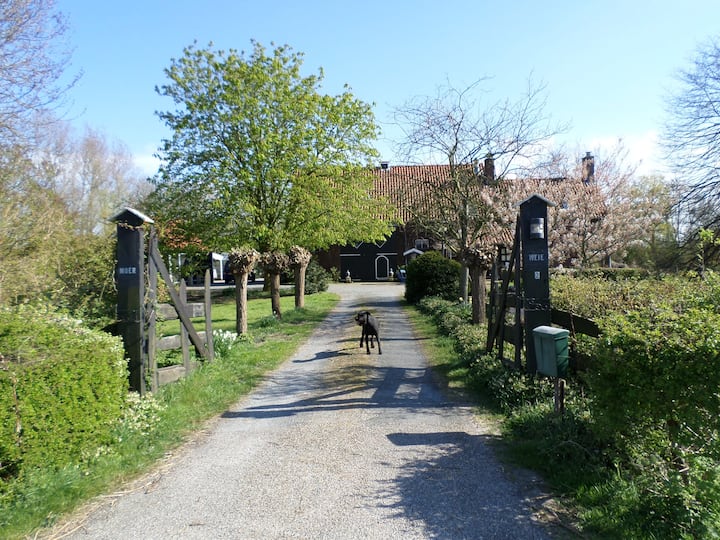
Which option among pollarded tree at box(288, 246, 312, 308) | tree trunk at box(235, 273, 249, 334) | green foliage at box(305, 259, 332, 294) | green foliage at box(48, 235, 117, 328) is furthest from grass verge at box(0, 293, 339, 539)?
green foliage at box(305, 259, 332, 294)

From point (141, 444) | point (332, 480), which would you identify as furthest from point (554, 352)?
point (141, 444)

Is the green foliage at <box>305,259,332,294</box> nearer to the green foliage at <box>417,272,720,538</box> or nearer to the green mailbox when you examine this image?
the green mailbox

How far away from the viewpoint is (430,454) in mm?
5086

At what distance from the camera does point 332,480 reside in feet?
14.7

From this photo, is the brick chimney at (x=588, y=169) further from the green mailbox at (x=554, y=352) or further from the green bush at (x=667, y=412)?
the green bush at (x=667, y=412)

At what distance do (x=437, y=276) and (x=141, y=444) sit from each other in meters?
16.5

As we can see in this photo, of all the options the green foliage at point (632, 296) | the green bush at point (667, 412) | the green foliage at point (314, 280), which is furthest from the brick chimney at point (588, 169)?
the green bush at point (667, 412)

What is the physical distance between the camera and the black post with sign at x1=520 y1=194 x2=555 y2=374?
22.5 ft

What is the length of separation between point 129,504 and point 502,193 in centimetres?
1255

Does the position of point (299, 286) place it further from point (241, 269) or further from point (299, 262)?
point (241, 269)

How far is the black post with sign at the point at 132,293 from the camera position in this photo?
6.33 m

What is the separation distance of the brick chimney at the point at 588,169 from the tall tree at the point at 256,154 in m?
17.2

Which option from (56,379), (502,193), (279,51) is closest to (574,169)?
(502,193)

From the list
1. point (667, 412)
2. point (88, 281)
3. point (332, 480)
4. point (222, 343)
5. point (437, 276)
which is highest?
point (88, 281)
